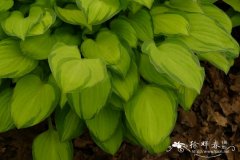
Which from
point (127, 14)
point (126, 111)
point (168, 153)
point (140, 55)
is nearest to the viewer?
point (126, 111)

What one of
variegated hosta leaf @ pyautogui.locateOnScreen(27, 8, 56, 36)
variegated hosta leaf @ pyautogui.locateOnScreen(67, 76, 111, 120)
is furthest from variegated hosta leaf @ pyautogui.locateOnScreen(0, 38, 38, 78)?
variegated hosta leaf @ pyautogui.locateOnScreen(67, 76, 111, 120)

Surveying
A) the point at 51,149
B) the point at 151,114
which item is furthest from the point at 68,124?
the point at 151,114

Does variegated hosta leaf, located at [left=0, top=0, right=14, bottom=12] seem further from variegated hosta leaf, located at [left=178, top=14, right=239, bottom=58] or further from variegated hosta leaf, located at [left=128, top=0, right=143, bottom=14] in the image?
variegated hosta leaf, located at [left=178, top=14, right=239, bottom=58]

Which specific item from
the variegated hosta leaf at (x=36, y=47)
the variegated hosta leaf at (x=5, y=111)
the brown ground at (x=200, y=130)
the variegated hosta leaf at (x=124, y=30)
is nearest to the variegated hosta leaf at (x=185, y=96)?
the variegated hosta leaf at (x=124, y=30)

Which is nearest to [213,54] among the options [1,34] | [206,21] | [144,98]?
[206,21]

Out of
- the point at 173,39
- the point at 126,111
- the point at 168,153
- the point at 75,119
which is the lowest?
the point at 168,153

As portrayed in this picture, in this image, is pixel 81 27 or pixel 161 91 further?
pixel 81 27

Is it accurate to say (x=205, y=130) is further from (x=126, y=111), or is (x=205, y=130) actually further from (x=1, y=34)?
(x=1, y=34)
